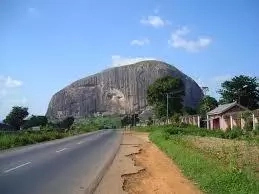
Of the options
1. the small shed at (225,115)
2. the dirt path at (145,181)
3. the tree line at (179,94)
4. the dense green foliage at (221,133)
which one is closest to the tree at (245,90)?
the tree line at (179,94)

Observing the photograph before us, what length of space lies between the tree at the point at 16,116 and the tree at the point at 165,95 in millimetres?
38377

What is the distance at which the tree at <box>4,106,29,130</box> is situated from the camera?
124 m

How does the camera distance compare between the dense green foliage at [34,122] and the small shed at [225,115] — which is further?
the dense green foliage at [34,122]

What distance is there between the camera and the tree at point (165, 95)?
10212cm

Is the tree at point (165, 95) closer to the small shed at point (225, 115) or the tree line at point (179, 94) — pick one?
the tree line at point (179, 94)

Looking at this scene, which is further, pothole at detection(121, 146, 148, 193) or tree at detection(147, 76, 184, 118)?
tree at detection(147, 76, 184, 118)

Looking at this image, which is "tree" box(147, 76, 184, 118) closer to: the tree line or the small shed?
the tree line

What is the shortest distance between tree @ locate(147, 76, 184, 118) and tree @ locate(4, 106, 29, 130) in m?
38.4

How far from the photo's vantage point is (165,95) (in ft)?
338

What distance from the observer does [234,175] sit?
474 inches

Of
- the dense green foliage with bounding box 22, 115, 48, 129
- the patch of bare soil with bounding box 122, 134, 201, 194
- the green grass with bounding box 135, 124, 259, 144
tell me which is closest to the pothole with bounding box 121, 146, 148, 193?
the patch of bare soil with bounding box 122, 134, 201, 194

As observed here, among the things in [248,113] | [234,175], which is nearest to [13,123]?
[248,113]

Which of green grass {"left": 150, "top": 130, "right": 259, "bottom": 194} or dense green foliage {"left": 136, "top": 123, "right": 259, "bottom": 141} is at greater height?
dense green foliage {"left": 136, "top": 123, "right": 259, "bottom": 141}

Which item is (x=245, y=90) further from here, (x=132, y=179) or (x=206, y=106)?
(x=132, y=179)
